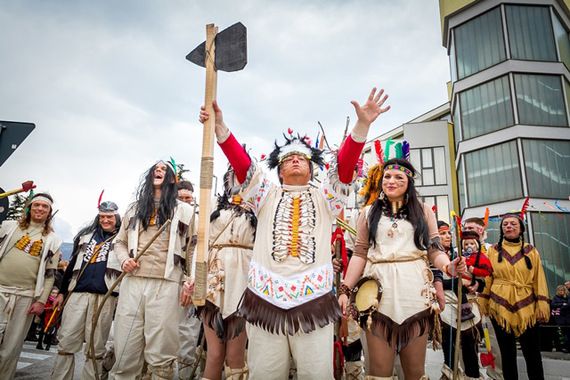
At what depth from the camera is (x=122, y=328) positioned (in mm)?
3334

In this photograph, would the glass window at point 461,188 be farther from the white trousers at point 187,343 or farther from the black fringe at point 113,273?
the black fringe at point 113,273

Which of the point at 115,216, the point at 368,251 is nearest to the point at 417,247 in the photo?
the point at 368,251

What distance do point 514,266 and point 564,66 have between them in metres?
17.0

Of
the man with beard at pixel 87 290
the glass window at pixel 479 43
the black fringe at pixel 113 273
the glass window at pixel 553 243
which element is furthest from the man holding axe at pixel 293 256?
the glass window at pixel 479 43

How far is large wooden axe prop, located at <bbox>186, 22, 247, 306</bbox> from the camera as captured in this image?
8.04 ft

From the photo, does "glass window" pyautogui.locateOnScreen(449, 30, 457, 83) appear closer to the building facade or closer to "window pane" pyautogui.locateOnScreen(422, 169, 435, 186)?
the building facade

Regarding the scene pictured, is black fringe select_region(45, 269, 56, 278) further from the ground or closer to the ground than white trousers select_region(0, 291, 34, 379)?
further from the ground

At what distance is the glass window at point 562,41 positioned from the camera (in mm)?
→ 17580

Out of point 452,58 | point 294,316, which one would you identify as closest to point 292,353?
point 294,316

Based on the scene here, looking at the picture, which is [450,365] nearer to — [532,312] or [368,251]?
[532,312]

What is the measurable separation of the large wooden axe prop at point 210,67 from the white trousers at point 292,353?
1.99 ft

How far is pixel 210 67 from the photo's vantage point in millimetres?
2621

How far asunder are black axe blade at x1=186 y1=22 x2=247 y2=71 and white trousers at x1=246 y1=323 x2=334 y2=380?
172 cm

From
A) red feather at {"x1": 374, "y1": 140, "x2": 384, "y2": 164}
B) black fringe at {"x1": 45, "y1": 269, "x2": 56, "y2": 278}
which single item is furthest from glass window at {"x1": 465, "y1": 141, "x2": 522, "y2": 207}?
black fringe at {"x1": 45, "y1": 269, "x2": 56, "y2": 278}
